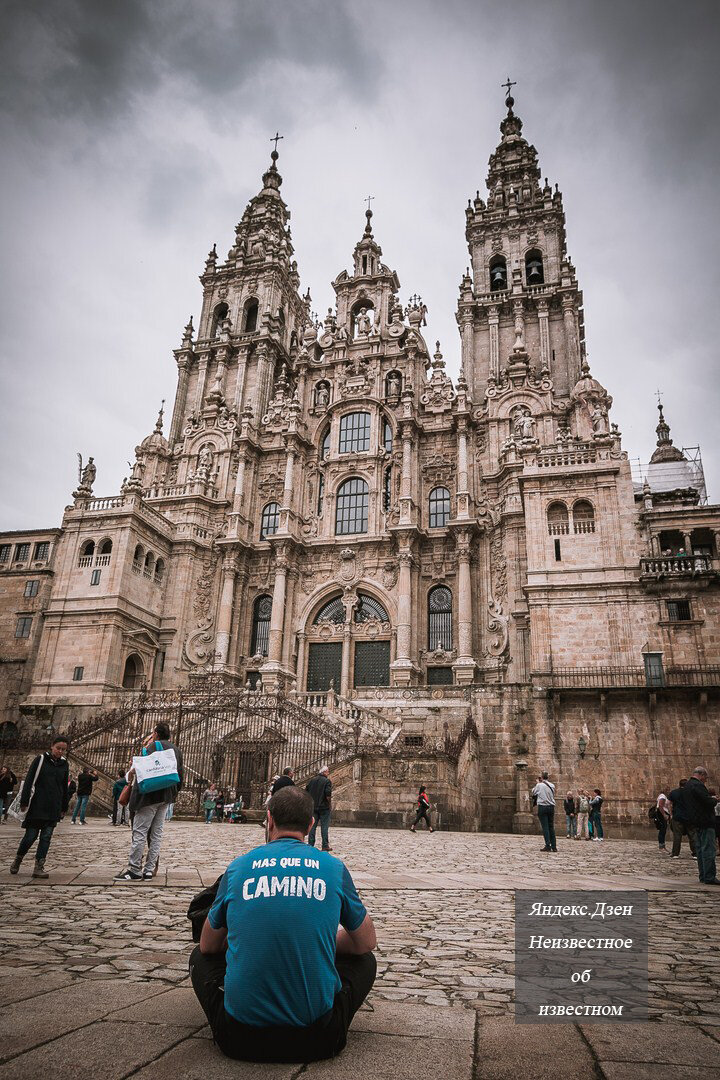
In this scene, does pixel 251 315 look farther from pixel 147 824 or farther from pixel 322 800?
pixel 147 824

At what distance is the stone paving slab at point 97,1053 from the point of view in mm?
2672

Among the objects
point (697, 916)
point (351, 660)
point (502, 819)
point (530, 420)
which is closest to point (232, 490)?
point (351, 660)

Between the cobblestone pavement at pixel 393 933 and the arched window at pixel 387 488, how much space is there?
2660 cm

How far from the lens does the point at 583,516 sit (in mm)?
29281

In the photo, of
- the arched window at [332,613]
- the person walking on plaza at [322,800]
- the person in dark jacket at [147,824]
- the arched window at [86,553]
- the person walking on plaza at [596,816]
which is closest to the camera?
the person in dark jacket at [147,824]

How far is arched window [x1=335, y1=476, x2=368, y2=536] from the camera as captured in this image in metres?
38.2

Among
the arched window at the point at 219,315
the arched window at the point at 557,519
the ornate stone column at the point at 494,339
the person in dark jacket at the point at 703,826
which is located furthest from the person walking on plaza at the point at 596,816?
the arched window at the point at 219,315

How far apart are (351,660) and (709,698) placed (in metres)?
16.4

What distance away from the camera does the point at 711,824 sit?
9.88 meters

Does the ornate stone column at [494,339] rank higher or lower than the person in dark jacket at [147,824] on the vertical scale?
higher

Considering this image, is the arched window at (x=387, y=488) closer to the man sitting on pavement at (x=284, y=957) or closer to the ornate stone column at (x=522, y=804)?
the ornate stone column at (x=522, y=804)

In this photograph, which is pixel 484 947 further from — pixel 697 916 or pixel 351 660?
pixel 351 660

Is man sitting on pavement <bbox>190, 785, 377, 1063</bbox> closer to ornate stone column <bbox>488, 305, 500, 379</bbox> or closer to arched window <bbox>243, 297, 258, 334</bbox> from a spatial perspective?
ornate stone column <bbox>488, 305, 500, 379</bbox>

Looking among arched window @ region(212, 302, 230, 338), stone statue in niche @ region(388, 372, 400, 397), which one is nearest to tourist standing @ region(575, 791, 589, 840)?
stone statue in niche @ region(388, 372, 400, 397)
